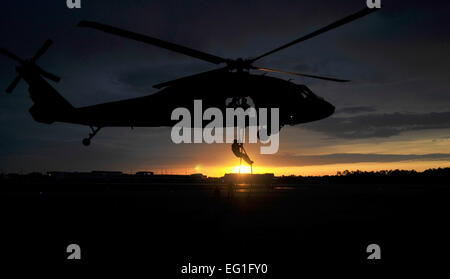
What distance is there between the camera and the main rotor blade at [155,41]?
47.6 feet

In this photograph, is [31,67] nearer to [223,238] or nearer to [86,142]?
[86,142]

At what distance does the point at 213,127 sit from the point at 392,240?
44.4ft

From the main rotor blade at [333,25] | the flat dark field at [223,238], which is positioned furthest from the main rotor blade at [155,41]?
the flat dark field at [223,238]

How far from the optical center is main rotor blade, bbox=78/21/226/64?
14496 millimetres

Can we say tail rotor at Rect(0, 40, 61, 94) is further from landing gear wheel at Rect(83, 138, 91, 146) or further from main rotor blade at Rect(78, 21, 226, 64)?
main rotor blade at Rect(78, 21, 226, 64)

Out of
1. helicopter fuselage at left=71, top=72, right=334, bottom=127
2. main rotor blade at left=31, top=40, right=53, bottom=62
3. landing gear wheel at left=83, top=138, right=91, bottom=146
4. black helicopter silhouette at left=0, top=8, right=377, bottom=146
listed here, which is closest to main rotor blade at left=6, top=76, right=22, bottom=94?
black helicopter silhouette at left=0, top=8, right=377, bottom=146

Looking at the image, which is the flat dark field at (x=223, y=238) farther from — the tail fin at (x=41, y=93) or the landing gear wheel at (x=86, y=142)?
the tail fin at (x=41, y=93)

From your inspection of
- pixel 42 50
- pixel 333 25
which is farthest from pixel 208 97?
pixel 42 50

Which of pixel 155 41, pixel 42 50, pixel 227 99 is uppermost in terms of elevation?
pixel 42 50

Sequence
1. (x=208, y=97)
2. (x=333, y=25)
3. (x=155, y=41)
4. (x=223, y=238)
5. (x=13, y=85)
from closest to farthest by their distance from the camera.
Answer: (x=223, y=238) → (x=333, y=25) → (x=155, y=41) → (x=208, y=97) → (x=13, y=85)

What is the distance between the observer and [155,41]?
52.4 feet

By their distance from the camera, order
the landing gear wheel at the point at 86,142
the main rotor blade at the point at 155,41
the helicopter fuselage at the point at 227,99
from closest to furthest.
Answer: the main rotor blade at the point at 155,41
the helicopter fuselage at the point at 227,99
the landing gear wheel at the point at 86,142
